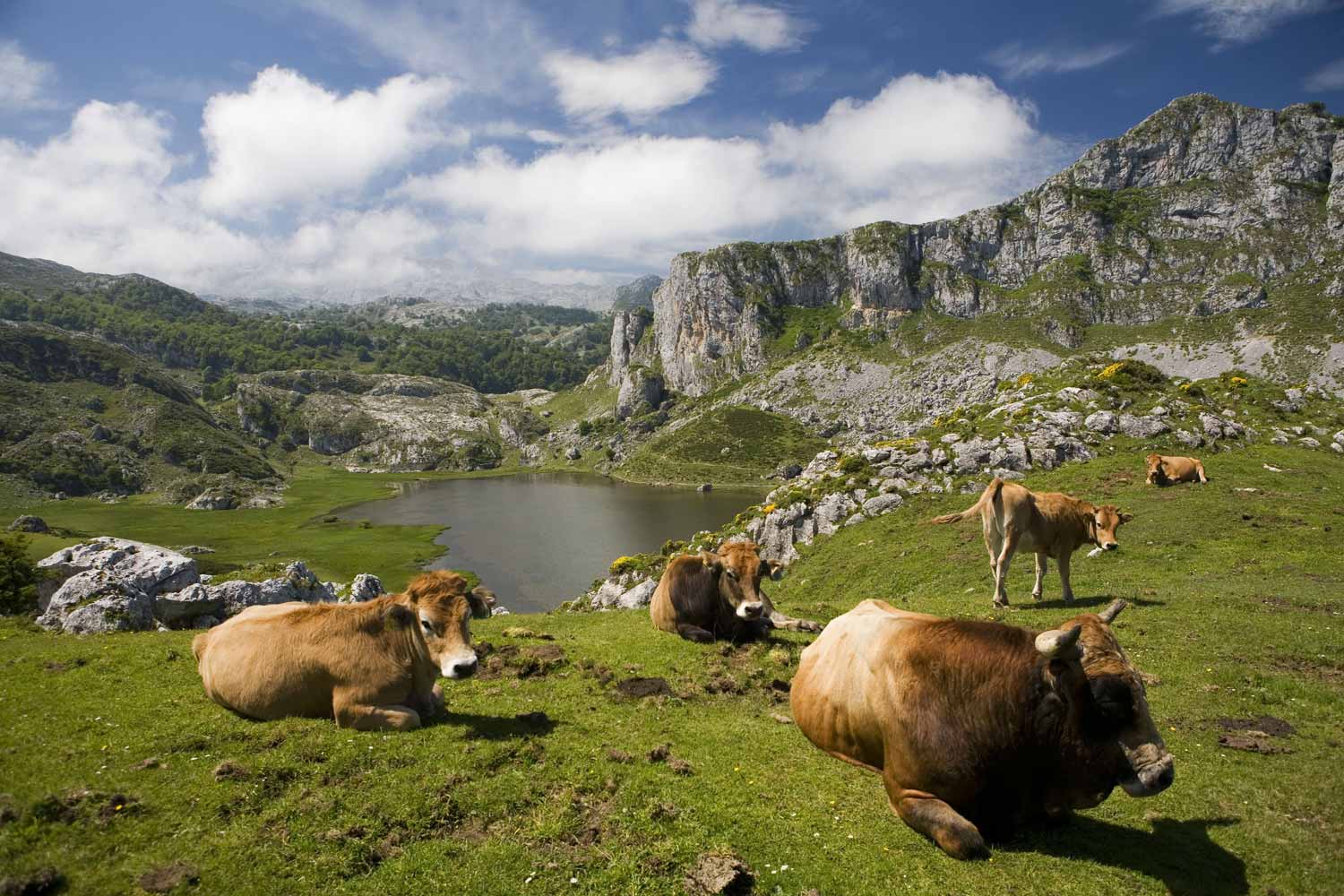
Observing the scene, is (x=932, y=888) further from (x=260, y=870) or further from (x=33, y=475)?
(x=33, y=475)

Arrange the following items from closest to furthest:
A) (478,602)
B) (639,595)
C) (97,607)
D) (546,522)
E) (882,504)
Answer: (478,602)
(97,607)
(639,595)
(882,504)
(546,522)

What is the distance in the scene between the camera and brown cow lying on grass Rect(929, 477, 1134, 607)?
16.0 m

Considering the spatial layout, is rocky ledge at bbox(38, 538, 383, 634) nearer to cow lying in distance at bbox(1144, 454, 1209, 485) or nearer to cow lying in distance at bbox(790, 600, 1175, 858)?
cow lying in distance at bbox(790, 600, 1175, 858)

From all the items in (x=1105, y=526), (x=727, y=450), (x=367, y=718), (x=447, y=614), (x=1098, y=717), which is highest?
(x=447, y=614)

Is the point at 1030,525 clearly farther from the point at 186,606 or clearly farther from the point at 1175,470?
the point at 186,606

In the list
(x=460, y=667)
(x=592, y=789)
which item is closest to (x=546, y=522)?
(x=460, y=667)

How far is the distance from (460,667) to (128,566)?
20631mm

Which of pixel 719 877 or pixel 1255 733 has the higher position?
pixel 719 877

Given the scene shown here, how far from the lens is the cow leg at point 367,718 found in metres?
8.02

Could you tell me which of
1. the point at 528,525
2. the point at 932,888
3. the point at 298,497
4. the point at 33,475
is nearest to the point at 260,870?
the point at 932,888

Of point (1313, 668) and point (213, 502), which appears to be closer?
point (1313, 668)

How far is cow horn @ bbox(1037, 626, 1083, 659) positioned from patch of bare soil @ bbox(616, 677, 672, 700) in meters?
6.37

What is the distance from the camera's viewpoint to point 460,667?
25.4ft

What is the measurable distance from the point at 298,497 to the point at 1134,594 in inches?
6402
